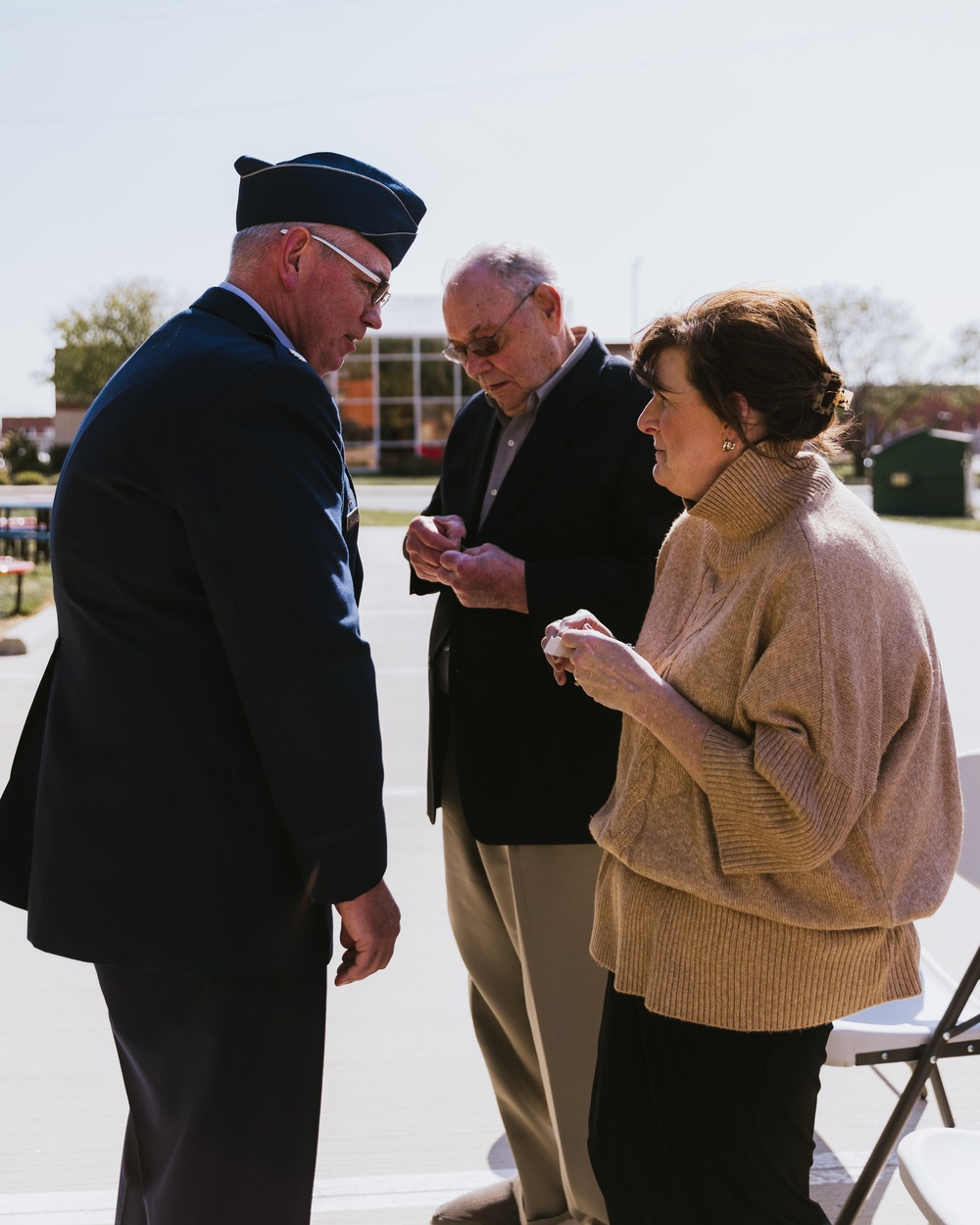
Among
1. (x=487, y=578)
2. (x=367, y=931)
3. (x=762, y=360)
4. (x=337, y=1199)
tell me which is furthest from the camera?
(x=337, y=1199)

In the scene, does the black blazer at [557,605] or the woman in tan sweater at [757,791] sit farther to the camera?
the black blazer at [557,605]

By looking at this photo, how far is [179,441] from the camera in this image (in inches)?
69.6

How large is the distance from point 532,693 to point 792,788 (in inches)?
39.1

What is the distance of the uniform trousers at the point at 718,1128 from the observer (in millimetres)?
1835

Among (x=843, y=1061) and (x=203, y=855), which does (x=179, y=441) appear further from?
(x=843, y=1061)

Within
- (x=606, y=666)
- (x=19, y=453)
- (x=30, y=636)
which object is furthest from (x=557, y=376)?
(x=19, y=453)

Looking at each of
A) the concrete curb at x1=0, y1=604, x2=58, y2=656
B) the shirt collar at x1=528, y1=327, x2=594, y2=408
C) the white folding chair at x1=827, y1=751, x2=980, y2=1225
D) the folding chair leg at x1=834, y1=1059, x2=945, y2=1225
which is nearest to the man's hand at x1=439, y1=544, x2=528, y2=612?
the shirt collar at x1=528, y1=327, x2=594, y2=408

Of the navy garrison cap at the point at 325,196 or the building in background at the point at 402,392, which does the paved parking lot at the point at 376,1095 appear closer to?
the navy garrison cap at the point at 325,196

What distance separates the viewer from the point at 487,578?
2562 millimetres

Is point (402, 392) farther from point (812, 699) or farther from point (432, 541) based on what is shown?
point (812, 699)

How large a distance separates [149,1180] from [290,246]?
152 centimetres

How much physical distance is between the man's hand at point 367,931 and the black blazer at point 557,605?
0.64m

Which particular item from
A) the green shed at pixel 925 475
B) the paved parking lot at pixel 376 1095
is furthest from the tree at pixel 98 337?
the paved parking lot at pixel 376 1095

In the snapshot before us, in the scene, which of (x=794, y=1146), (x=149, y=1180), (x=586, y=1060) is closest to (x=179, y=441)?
(x=149, y=1180)
